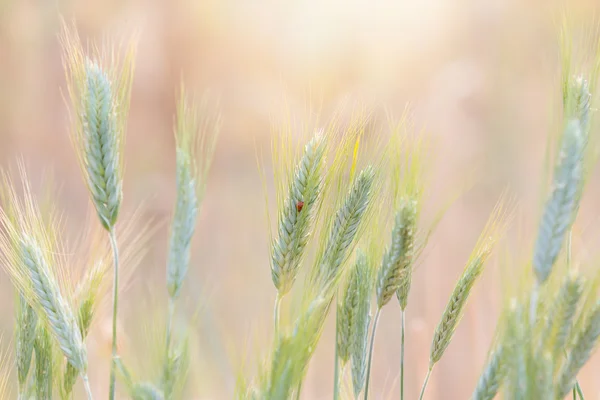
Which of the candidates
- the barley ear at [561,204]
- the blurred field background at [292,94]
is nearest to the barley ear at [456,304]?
the barley ear at [561,204]

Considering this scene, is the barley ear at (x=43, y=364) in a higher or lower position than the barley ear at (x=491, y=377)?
higher

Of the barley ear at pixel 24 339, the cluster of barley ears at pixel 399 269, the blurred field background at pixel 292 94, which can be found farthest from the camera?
the blurred field background at pixel 292 94

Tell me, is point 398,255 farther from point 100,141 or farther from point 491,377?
point 100,141

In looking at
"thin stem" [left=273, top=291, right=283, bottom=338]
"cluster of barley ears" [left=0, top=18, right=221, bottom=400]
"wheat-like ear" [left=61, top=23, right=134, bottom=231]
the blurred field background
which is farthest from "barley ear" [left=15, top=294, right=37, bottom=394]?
the blurred field background

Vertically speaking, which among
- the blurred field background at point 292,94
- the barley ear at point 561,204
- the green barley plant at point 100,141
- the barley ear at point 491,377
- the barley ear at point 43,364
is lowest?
the barley ear at point 491,377

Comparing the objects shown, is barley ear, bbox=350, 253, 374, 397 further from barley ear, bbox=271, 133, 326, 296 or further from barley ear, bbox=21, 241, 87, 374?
barley ear, bbox=21, 241, 87, 374

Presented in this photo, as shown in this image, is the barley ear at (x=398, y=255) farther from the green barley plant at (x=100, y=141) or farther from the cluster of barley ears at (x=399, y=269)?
the green barley plant at (x=100, y=141)

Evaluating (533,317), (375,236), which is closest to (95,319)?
(375,236)
